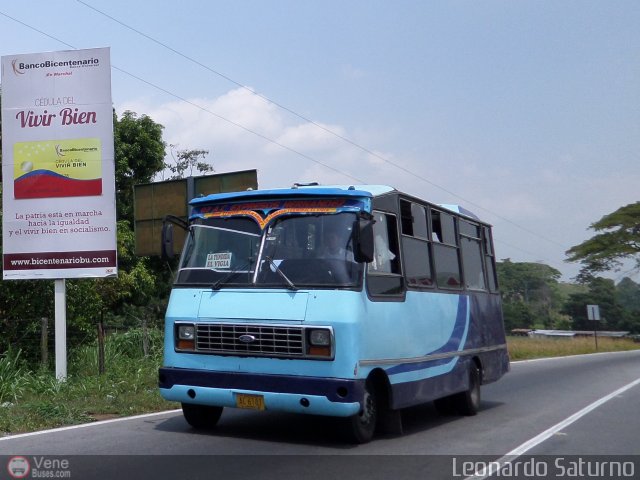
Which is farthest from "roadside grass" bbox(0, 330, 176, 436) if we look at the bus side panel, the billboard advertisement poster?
A: the bus side panel

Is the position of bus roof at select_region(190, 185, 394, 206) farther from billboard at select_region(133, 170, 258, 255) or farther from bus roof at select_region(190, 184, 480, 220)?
billboard at select_region(133, 170, 258, 255)

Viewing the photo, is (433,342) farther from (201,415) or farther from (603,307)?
(603,307)

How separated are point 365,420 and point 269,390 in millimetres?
1142

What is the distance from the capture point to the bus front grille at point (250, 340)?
828 cm

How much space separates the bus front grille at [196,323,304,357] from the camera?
828 centimetres

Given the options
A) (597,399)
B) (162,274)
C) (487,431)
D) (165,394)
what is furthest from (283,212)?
(162,274)

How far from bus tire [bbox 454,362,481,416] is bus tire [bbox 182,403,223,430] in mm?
3944

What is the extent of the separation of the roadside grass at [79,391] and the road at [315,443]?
546mm

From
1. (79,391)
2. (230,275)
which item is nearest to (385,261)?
(230,275)

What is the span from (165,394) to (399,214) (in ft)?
11.3

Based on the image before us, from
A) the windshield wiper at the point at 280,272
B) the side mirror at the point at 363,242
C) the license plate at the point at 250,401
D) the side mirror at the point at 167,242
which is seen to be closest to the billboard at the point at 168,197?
the side mirror at the point at 167,242

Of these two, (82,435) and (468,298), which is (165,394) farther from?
(468,298)

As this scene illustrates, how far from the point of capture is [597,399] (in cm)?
1512

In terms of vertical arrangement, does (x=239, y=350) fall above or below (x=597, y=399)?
above
